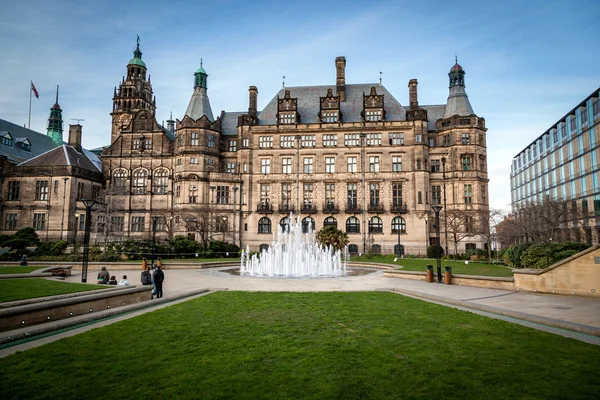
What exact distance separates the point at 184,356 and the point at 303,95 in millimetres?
58331

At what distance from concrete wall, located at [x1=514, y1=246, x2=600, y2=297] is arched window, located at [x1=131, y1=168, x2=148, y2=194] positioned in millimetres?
53143

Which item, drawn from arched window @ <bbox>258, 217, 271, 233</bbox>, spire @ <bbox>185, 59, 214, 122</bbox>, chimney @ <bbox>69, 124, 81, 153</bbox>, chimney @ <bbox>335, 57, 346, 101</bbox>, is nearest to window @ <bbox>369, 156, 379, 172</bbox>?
chimney @ <bbox>335, 57, 346, 101</bbox>

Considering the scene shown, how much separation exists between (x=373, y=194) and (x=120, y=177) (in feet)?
124

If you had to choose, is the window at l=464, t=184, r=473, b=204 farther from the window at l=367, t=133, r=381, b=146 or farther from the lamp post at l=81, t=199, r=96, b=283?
the lamp post at l=81, t=199, r=96, b=283

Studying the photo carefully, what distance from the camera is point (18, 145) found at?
201ft

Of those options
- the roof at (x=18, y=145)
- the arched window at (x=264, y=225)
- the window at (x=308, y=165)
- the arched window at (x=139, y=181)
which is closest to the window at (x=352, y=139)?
the window at (x=308, y=165)

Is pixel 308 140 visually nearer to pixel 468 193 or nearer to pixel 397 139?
pixel 397 139

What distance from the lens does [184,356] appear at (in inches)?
309

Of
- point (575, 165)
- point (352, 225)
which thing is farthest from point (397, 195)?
point (575, 165)

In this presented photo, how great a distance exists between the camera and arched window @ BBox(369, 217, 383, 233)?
54.6m

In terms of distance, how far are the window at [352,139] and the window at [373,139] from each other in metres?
1.57

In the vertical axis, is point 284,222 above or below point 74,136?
below

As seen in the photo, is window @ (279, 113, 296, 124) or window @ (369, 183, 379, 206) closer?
window @ (369, 183, 379, 206)

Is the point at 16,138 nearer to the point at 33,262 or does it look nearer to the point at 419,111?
the point at 33,262
